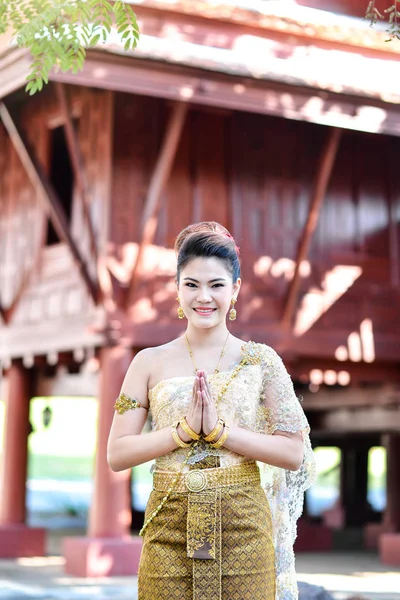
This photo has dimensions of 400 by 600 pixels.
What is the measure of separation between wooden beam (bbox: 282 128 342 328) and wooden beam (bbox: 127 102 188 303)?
1.64 metres

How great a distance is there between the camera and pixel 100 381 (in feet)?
32.1

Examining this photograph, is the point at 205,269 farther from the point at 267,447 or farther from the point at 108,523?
the point at 108,523

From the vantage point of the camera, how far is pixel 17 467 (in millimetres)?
12195

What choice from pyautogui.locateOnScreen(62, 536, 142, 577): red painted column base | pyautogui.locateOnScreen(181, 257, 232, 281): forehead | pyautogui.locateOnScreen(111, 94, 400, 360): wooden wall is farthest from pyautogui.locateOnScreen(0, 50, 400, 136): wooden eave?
pyautogui.locateOnScreen(181, 257, 232, 281): forehead

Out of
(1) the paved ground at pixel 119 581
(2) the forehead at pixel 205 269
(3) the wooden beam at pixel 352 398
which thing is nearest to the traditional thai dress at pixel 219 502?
(2) the forehead at pixel 205 269

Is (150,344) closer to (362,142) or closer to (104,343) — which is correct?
(104,343)

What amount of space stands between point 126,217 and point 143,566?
7.71m

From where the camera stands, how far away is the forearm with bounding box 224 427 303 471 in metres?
2.38

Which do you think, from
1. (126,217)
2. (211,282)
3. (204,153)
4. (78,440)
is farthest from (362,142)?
(78,440)

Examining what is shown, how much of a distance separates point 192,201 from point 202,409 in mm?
8073

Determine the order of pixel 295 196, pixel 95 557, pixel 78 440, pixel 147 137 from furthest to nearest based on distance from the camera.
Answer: pixel 78 440 → pixel 295 196 → pixel 147 137 → pixel 95 557

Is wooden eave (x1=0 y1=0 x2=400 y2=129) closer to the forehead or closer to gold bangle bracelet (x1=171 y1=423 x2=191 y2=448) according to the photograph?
the forehead

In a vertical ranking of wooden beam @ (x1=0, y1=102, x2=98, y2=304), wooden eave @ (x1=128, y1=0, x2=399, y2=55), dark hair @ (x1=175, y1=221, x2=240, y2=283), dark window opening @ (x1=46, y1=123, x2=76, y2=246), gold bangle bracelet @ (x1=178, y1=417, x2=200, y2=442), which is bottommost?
gold bangle bracelet @ (x1=178, y1=417, x2=200, y2=442)

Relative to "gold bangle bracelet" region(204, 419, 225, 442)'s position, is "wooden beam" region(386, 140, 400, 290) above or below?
above
